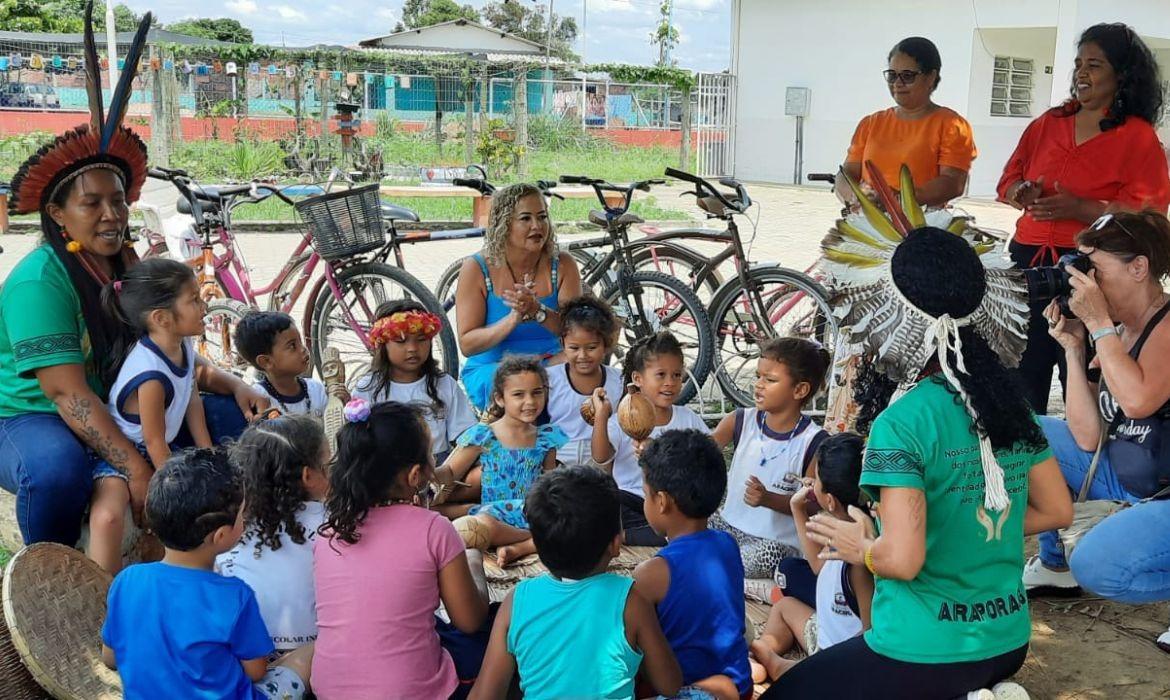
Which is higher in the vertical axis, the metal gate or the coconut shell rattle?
the metal gate

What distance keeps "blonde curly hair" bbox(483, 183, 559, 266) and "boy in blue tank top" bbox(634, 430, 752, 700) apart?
1877 millimetres

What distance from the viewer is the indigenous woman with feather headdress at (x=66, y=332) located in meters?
3.01

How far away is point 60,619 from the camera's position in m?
2.63

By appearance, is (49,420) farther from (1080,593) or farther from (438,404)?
(1080,593)

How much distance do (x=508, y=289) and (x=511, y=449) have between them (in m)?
0.91

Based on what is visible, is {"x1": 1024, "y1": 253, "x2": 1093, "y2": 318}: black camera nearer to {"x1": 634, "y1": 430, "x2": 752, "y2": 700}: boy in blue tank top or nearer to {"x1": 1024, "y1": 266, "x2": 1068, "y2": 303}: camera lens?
{"x1": 1024, "y1": 266, "x2": 1068, "y2": 303}: camera lens

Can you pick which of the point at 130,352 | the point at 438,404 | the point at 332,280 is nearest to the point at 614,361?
the point at 332,280

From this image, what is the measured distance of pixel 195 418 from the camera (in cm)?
339

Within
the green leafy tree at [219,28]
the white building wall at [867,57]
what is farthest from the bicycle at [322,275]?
the green leafy tree at [219,28]

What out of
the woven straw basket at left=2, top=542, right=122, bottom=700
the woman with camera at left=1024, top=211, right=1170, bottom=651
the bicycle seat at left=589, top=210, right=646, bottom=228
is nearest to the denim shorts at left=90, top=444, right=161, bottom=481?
the woven straw basket at left=2, top=542, right=122, bottom=700

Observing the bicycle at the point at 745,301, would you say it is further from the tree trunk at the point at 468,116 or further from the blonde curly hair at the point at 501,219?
the tree trunk at the point at 468,116

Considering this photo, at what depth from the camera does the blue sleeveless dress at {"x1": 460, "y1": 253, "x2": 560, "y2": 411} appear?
418 centimetres

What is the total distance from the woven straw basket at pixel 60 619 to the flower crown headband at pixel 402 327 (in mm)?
1301

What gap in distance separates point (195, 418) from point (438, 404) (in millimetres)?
858
